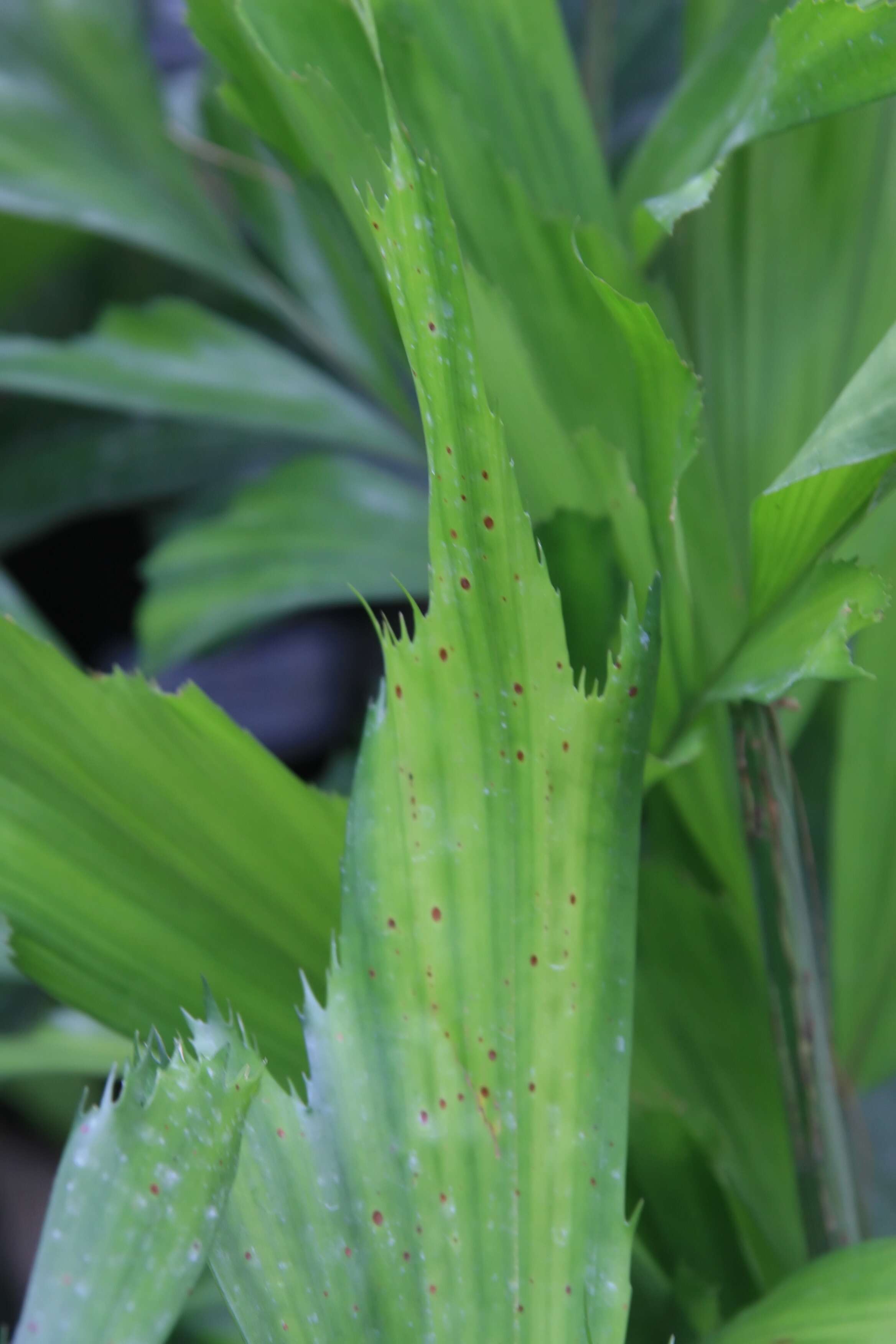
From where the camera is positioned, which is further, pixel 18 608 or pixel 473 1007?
pixel 18 608

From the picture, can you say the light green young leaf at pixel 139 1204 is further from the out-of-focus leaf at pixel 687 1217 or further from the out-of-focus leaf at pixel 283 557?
the out-of-focus leaf at pixel 283 557

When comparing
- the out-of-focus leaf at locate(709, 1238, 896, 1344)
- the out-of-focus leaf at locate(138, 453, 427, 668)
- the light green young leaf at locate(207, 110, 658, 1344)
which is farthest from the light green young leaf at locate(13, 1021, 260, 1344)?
the out-of-focus leaf at locate(138, 453, 427, 668)

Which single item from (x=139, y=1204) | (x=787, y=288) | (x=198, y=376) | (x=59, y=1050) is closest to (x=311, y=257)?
(x=198, y=376)

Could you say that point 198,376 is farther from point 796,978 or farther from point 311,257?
point 796,978

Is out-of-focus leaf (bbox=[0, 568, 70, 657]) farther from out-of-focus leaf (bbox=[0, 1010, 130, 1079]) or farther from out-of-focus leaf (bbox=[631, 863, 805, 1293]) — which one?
out-of-focus leaf (bbox=[631, 863, 805, 1293])

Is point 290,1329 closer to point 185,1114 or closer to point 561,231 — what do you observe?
point 185,1114

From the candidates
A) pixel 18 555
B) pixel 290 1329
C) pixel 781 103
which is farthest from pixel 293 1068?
pixel 18 555
